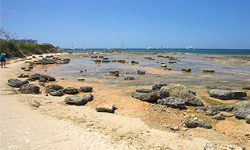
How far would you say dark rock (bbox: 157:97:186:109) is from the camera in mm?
7617

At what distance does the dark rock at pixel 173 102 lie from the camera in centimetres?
762

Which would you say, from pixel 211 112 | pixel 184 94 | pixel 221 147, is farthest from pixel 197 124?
pixel 184 94

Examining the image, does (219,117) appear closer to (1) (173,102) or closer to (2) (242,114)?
(2) (242,114)

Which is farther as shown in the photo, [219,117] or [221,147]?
[219,117]

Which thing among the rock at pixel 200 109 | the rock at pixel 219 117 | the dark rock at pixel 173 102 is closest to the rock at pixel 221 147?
the rock at pixel 219 117

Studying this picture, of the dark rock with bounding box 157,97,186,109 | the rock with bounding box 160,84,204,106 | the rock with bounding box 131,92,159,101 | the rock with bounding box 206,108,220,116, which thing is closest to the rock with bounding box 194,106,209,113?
the rock with bounding box 206,108,220,116

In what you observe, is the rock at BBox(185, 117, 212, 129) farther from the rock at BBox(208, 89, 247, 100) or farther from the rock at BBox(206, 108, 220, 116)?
the rock at BBox(208, 89, 247, 100)

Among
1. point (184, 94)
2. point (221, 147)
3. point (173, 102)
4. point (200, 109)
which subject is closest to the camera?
point (221, 147)

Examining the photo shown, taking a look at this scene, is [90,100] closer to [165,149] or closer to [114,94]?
[114,94]

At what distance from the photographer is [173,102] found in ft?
25.3

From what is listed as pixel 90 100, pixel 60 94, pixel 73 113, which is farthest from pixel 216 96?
pixel 60 94

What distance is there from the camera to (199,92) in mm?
10672

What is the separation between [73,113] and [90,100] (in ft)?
7.10

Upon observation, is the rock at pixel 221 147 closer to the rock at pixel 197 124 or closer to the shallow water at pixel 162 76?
the rock at pixel 197 124
